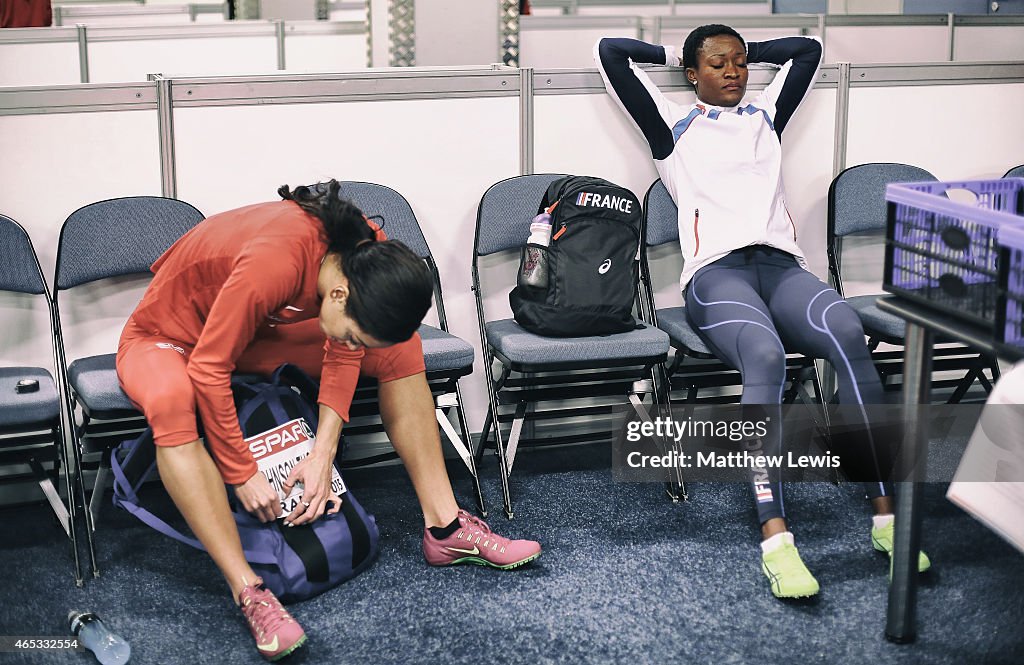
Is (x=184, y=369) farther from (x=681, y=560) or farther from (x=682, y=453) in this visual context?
(x=682, y=453)

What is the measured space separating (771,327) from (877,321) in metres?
0.51

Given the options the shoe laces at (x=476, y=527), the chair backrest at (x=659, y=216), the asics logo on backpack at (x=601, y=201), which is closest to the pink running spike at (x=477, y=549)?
the shoe laces at (x=476, y=527)

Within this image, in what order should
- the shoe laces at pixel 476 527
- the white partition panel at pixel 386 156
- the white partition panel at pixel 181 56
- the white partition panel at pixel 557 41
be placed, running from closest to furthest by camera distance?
the shoe laces at pixel 476 527 → the white partition panel at pixel 386 156 → the white partition panel at pixel 181 56 → the white partition panel at pixel 557 41

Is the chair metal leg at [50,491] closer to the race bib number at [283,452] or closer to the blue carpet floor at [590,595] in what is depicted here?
the blue carpet floor at [590,595]

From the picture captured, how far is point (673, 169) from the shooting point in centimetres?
312

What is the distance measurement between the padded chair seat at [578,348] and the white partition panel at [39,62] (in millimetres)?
3734

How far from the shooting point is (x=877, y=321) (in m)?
3.00

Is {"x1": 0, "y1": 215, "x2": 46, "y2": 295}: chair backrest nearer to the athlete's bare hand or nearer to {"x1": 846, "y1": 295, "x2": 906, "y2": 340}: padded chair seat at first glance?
the athlete's bare hand

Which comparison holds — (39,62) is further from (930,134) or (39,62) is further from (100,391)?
(930,134)

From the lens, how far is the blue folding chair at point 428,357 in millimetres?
2732

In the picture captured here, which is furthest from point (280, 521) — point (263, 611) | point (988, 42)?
point (988, 42)

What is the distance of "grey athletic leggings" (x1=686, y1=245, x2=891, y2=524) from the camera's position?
2578 mm

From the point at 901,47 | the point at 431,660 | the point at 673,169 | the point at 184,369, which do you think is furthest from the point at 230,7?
the point at 431,660

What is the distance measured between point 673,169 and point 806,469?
3.23ft
